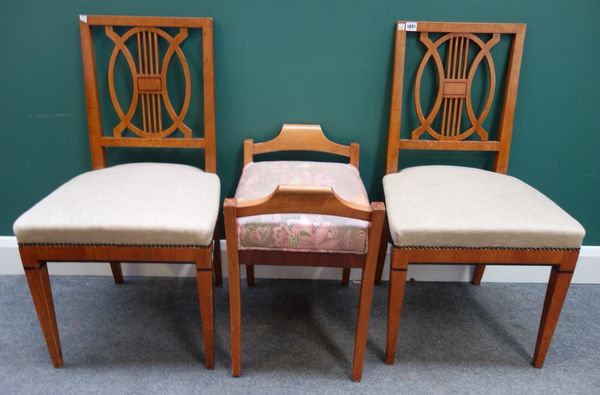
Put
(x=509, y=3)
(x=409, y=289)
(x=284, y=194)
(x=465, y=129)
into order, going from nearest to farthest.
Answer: (x=284, y=194) < (x=509, y=3) < (x=465, y=129) < (x=409, y=289)

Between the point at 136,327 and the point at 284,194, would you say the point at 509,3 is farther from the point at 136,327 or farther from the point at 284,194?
the point at 136,327

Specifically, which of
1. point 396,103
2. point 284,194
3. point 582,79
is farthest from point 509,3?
point 284,194

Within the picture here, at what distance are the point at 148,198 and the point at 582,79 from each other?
1.54 m

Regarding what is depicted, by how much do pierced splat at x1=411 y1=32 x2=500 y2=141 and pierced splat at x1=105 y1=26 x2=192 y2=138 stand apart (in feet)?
2.67

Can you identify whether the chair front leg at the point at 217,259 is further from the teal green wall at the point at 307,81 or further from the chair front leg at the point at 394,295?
the chair front leg at the point at 394,295

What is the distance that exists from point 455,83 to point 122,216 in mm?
1161

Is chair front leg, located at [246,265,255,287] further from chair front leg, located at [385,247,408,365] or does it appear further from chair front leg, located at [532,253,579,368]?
chair front leg, located at [532,253,579,368]

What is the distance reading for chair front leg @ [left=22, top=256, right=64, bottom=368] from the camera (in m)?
1.37

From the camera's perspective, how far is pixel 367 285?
1366 millimetres

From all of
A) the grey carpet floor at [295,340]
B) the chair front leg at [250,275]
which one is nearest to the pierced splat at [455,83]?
the grey carpet floor at [295,340]

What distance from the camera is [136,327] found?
67.4 inches

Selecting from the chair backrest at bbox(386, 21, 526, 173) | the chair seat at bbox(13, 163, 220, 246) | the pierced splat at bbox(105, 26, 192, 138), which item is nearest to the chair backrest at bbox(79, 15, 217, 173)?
the pierced splat at bbox(105, 26, 192, 138)

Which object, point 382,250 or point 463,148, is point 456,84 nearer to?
point 463,148

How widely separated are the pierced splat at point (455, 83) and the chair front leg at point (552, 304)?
1.79ft
